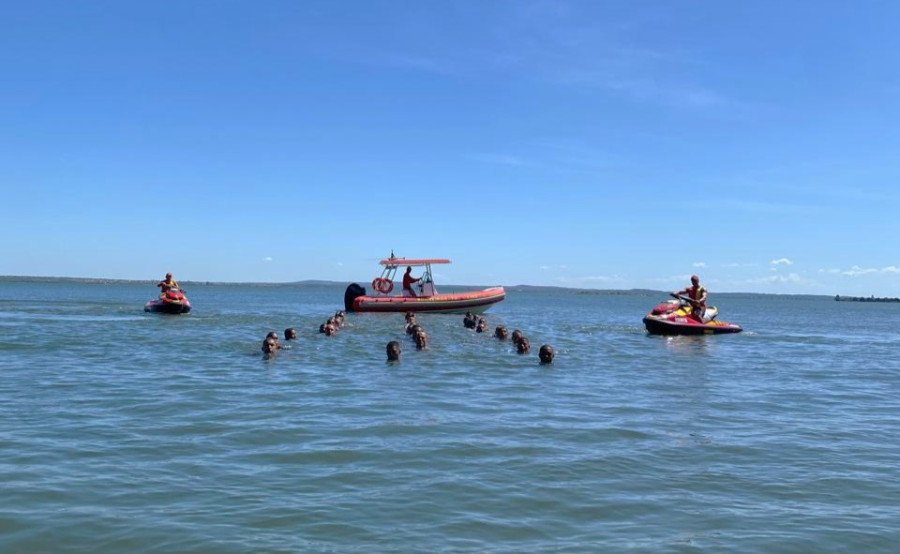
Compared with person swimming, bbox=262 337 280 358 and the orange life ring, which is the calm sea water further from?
the orange life ring

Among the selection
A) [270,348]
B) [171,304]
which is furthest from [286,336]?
[171,304]

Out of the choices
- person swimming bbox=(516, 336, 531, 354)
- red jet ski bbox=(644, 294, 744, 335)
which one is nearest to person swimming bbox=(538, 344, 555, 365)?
person swimming bbox=(516, 336, 531, 354)

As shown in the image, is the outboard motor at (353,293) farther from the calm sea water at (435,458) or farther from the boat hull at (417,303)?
the calm sea water at (435,458)

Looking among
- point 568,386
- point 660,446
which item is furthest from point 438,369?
point 660,446

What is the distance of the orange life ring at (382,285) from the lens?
36344mm

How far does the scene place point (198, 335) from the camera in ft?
74.6

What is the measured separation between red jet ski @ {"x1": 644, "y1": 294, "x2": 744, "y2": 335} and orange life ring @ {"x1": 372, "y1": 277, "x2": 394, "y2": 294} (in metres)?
13.4

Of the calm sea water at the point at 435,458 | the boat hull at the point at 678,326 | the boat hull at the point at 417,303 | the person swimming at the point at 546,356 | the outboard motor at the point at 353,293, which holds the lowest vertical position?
the calm sea water at the point at 435,458

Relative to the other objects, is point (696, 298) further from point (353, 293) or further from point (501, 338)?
point (353, 293)

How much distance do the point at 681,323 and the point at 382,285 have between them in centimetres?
1499

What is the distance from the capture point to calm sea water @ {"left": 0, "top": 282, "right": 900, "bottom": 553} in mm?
5633

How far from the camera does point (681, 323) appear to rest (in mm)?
26141

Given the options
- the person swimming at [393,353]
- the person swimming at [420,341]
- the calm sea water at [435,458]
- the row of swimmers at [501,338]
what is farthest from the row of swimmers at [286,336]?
the person swimming at [420,341]

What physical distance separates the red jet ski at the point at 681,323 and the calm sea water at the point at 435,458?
1017 cm
